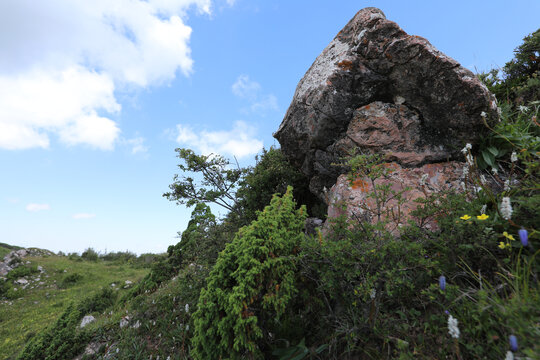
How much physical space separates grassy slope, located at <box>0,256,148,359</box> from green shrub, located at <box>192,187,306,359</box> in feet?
22.6

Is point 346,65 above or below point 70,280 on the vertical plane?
above

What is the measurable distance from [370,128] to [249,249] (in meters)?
3.41

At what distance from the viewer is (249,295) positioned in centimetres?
275

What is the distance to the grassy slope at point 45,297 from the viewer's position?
7.85 metres

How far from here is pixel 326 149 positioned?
5367mm

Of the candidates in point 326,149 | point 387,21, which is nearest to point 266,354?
point 326,149

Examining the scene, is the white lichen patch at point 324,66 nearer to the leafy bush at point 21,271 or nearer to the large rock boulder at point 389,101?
the large rock boulder at point 389,101

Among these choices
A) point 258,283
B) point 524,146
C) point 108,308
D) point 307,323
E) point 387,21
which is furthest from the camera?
point 108,308

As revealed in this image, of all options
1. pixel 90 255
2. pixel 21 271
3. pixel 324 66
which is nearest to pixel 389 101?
pixel 324 66

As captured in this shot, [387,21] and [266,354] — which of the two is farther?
[387,21]

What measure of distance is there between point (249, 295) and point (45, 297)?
43.1ft

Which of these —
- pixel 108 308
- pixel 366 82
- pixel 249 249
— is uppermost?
pixel 366 82

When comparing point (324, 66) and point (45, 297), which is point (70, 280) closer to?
point (45, 297)

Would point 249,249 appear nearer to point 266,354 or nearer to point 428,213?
point 266,354
